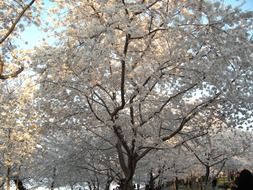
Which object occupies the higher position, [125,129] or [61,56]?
[61,56]

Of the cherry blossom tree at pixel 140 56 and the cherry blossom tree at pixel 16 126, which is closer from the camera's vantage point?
the cherry blossom tree at pixel 140 56

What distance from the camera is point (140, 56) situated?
1792 cm

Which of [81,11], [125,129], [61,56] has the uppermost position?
[81,11]

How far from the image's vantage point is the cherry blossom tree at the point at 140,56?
14.5 m

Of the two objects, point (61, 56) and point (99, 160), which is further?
point (99, 160)

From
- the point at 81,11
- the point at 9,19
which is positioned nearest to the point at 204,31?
the point at 81,11

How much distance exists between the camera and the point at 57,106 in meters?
19.8

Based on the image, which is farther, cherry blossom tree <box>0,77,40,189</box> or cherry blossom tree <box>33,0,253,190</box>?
cherry blossom tree <box>0,77,40,189</box>

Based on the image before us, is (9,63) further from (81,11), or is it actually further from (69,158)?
(69,158)

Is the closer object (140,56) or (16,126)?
(140,56)

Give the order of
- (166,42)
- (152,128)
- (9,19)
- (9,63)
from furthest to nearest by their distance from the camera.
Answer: (152,128) → (166,42) → (9,63) → (9,19)

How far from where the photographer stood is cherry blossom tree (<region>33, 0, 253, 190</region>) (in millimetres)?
14547

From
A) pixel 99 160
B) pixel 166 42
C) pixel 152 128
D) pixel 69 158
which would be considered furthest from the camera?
pixel 99 160

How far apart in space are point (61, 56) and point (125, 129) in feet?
21.2
